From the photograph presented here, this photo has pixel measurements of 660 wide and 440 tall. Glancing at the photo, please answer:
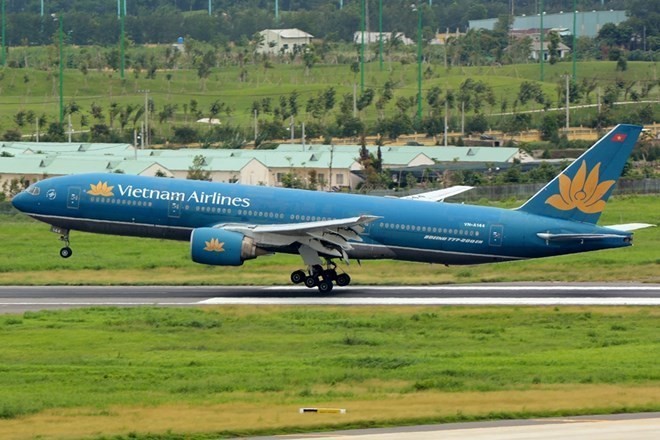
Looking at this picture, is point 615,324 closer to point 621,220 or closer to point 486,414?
point 486,414

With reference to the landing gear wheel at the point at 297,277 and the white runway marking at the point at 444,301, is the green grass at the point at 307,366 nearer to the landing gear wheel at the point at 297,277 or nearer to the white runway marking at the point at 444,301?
the white runway marking at the point at 444,301

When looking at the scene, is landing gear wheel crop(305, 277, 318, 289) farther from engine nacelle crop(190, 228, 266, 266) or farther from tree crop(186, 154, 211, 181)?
tree crop(186, 154, 211, 181)

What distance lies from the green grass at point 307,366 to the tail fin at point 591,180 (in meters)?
5.21

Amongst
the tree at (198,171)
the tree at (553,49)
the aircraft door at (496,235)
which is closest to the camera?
the aircraft door at (496,235)

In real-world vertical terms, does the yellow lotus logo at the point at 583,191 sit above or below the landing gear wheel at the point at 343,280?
above

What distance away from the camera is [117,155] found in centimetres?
10781

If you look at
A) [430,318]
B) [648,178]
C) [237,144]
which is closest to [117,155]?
[237,144]

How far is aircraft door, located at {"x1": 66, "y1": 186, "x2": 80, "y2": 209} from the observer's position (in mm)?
51500

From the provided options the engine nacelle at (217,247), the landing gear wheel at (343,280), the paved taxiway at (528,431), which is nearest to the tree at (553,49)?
the landing gear wheel at (343,280)

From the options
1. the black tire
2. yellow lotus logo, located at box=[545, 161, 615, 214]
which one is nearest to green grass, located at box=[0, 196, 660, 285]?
the black tire

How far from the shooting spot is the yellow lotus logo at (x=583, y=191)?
A: 1934 inches

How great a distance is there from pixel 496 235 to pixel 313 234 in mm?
6758

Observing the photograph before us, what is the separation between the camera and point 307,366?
114ft

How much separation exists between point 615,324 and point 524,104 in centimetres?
11118
